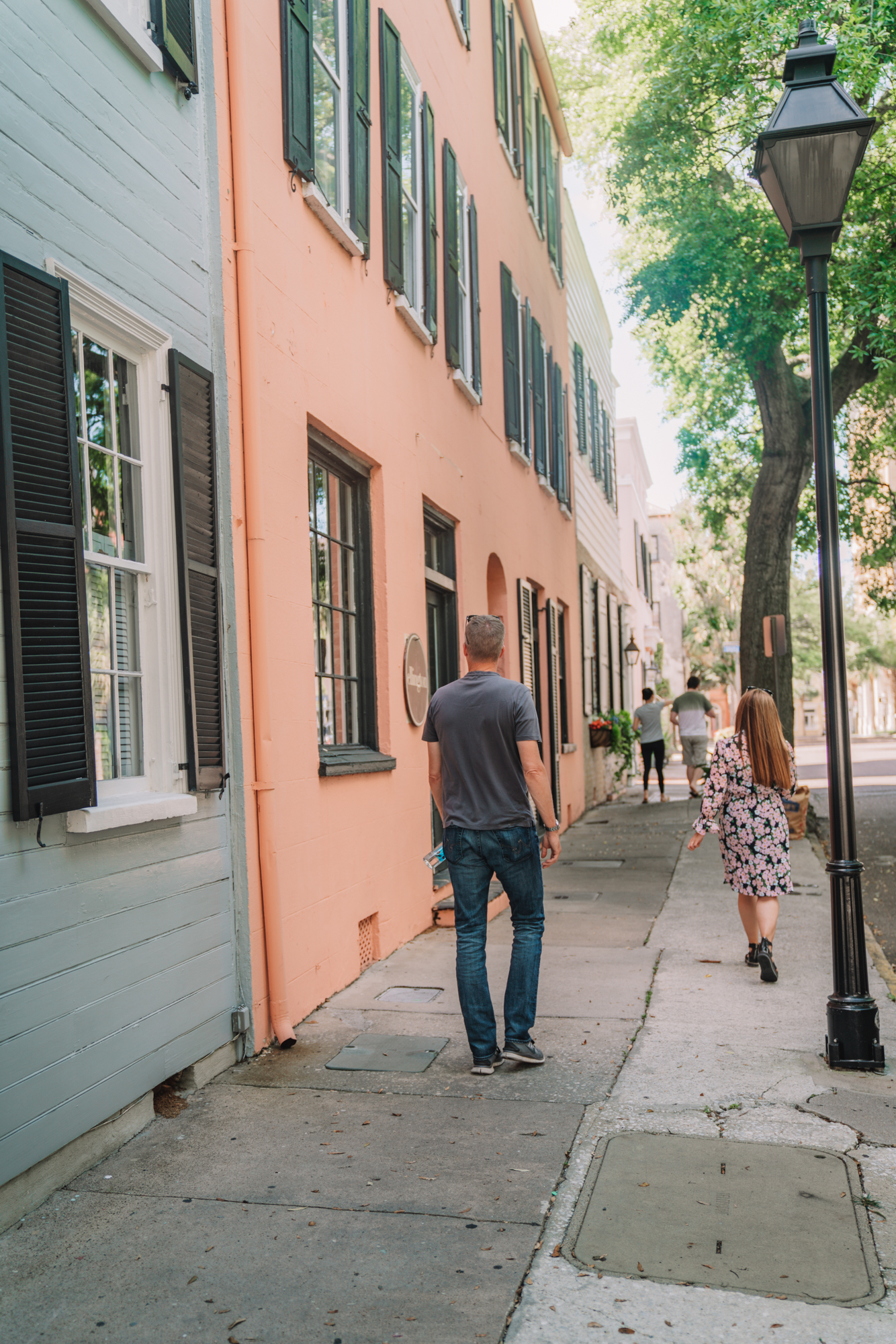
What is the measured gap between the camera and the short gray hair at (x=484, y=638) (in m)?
5.07

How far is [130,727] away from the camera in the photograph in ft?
14.5

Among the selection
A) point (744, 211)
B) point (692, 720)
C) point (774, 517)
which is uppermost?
point (744, 211)

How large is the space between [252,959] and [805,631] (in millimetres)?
51351

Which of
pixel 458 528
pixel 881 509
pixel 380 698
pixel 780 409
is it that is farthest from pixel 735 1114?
pixel 881 509

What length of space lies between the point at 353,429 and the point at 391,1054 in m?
3.50

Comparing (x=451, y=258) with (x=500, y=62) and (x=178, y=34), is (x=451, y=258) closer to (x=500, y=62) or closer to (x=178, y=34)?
(x=500, y=62)

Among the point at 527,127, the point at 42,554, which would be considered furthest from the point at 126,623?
the point at 527,127

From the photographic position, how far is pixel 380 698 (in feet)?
23.9

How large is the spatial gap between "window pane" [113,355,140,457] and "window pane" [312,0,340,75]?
3.03 m

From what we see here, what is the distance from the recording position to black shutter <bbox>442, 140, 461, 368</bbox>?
9227 millimetres

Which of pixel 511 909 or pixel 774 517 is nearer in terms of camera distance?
pixel 511 909

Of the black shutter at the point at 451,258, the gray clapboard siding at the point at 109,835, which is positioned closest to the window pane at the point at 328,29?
the gray clapboard siding at the point at 109,835

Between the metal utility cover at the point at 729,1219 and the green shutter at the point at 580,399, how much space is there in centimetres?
1446

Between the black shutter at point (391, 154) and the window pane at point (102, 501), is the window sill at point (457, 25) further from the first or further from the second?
the window pane at point (102, 501)
